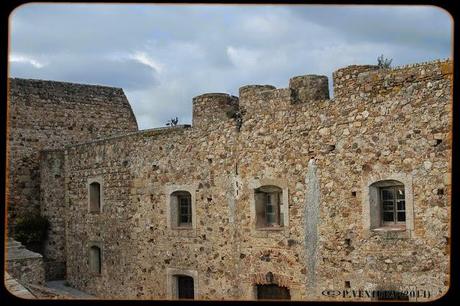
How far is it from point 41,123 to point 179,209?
24.7 feet

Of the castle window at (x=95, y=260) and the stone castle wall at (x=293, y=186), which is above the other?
the stone castle wall at (x=293, y=186)

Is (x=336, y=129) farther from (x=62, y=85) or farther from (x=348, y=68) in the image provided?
(x=62, y=85)

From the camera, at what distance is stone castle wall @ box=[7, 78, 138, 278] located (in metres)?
18.0

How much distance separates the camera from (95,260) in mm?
16047

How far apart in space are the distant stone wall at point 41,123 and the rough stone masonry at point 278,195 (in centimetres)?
176

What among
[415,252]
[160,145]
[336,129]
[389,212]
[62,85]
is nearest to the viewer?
[415,252]

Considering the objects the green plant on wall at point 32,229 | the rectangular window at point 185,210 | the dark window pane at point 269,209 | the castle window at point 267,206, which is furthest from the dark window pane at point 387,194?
the green plant on wall at point 32,229

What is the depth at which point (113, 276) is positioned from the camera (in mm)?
15148

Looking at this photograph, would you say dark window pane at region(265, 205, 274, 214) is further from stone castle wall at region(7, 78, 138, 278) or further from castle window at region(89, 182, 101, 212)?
stone castle wall at region(7, 78, 138, 278)

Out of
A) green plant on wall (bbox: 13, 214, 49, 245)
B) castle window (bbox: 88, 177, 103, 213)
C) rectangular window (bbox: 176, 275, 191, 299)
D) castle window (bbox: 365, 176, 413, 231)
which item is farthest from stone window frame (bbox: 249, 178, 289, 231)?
green plant on wall (bbox: 13, 214, 49, 245)

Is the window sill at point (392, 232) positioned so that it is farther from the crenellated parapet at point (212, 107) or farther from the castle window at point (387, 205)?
the crenellated parapet at point (212, 107)

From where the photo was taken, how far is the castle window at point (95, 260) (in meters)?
16.0

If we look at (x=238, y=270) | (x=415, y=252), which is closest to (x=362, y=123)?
(x=415, y=252)

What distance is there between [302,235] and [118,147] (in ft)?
20.8
